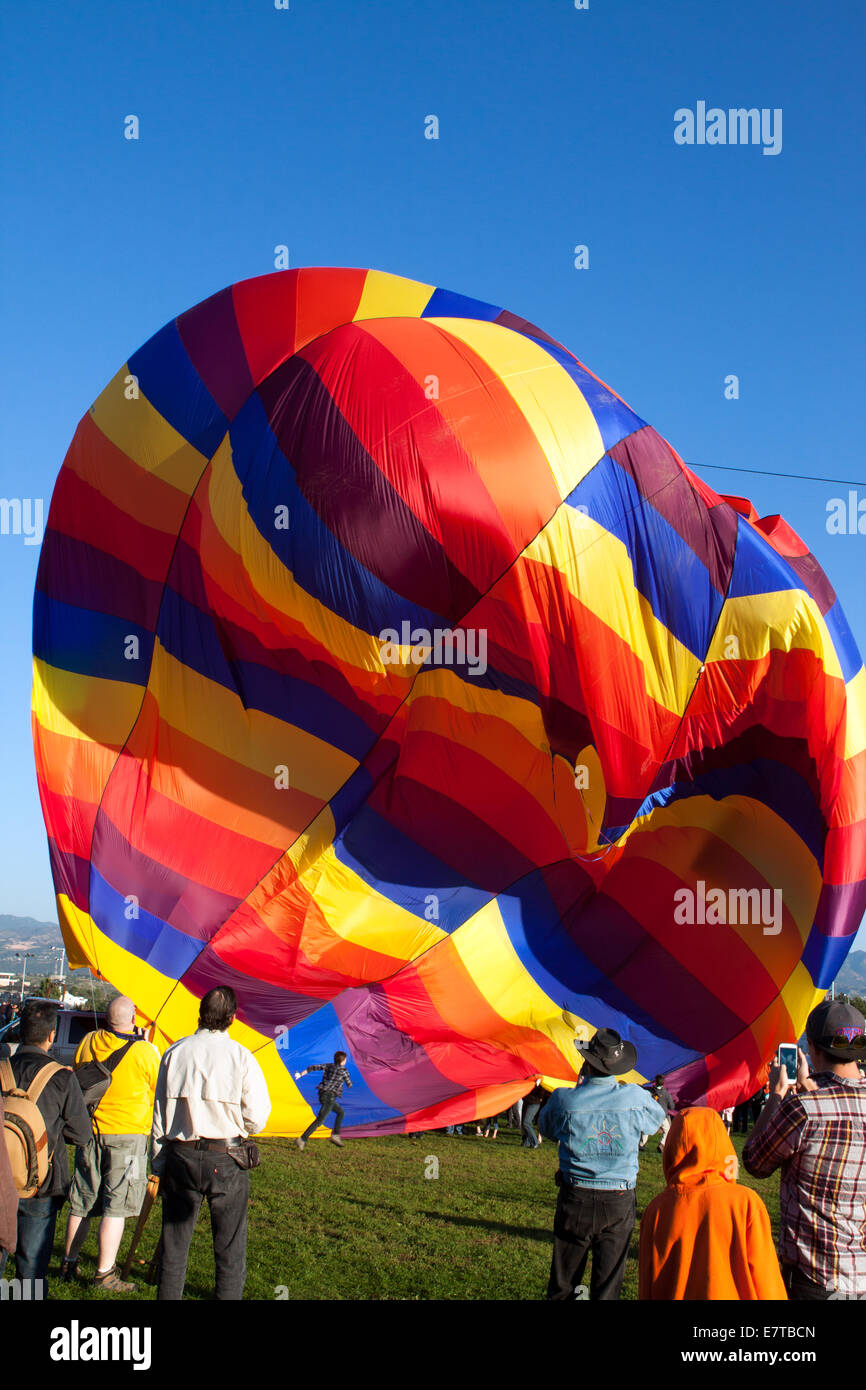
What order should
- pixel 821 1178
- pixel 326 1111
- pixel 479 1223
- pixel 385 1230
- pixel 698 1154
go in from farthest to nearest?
pixel 326 1111
pixel 479 1223
pixel 385 1230
pixel 821 1178
pixel 698 1154

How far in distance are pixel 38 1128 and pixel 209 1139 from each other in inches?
25.1

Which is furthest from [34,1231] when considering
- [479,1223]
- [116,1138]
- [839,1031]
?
[479,1223]

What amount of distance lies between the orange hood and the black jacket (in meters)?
2.45

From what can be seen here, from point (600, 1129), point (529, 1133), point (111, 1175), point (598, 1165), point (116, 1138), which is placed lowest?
point (529, 1133)

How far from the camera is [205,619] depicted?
8.55 meters

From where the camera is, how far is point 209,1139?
4.34m

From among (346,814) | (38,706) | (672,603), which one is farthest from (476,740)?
(38,706)

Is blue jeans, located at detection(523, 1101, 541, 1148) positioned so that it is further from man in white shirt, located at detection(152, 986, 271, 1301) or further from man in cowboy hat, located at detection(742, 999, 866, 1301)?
man in cowboy hat, located at detection(742, 999, 866, 1301)

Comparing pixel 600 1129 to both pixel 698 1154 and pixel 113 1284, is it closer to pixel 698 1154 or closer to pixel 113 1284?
pixel 698 1154

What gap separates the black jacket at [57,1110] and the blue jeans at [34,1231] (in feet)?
0.21
